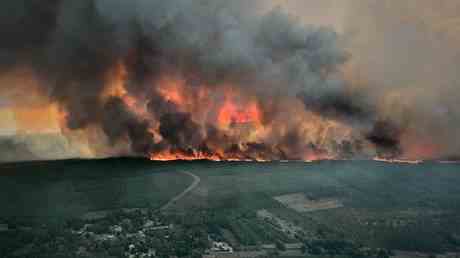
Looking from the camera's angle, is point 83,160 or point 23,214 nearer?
point 23,214

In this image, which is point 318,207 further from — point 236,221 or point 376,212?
point 236,221

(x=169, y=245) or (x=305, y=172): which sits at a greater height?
(x=305, y=172)

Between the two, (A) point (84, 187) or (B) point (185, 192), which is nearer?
(B) point (185, 192)

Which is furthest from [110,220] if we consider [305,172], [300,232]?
[305,172]

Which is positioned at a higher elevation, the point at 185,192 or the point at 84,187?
the point at 84,187

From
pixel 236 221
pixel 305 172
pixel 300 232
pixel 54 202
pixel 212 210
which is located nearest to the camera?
pixel 300 232

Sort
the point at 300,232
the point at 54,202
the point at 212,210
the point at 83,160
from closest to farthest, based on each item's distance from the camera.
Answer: the point at 300,232 → the point at 212,210 → the point at 54,202 → the point at 83,160

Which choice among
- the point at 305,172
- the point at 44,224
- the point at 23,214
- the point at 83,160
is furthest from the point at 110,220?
the point at 83,160

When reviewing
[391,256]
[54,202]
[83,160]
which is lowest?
[391,256]

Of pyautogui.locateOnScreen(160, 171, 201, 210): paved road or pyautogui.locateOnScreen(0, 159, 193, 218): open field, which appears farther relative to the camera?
pyautogui.locateOnScreen(160, 171, 201, 210): paved road

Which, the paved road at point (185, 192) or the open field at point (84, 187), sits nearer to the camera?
the open field at point (84, 187)
